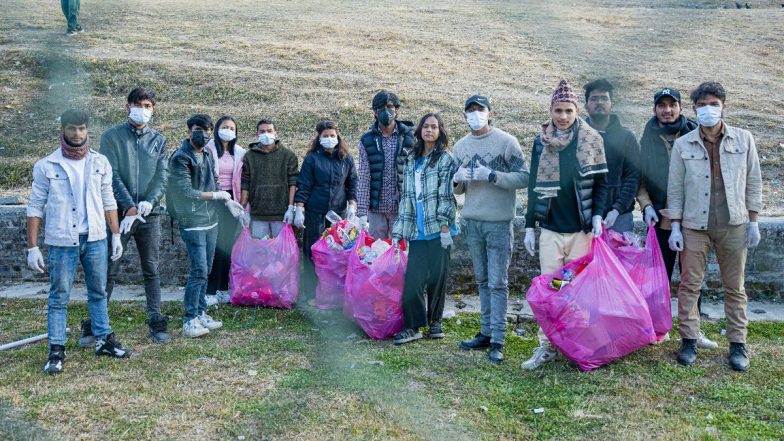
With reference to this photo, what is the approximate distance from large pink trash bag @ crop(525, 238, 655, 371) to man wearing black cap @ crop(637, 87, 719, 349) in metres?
0.60

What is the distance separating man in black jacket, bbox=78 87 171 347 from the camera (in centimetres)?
434

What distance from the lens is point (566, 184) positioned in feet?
12.8

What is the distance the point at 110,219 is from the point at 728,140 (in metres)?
3.42

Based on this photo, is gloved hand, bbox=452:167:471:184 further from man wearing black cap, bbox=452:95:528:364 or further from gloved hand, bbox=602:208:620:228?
gloved hand, bbox=602:208:620:228

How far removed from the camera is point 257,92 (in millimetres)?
10539

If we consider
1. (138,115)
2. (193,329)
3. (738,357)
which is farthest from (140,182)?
(738,357)

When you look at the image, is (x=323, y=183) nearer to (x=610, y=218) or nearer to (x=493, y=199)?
(x=493, y=199)

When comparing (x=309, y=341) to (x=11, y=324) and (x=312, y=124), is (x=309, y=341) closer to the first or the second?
(x=11, y=324)

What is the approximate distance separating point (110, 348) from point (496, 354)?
2.23m

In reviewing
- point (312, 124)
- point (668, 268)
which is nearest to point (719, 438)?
point (668, 268)

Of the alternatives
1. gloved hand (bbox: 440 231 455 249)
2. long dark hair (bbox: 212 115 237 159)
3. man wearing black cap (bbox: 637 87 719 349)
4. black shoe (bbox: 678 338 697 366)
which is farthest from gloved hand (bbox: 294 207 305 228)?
black shoe (bbox: 678 338 697 366)

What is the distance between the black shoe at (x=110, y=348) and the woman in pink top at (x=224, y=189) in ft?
3.91

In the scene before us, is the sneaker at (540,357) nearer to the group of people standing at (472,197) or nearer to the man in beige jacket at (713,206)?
the group of people standing at (472,197)

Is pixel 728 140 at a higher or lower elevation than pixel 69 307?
higher
